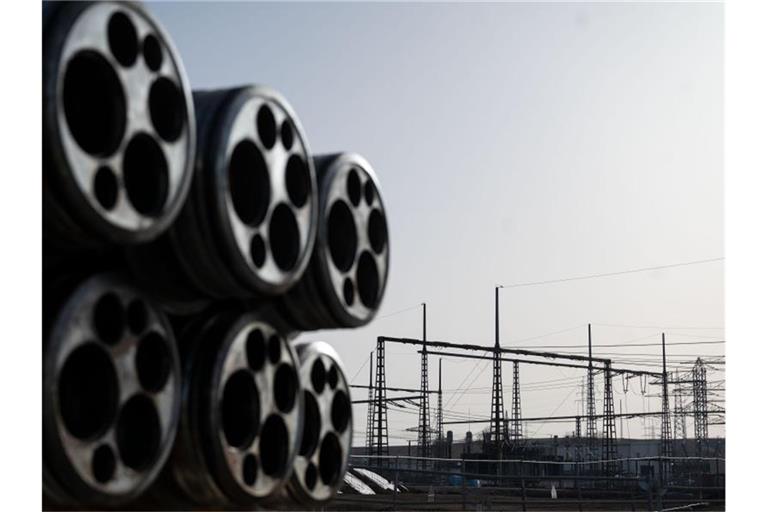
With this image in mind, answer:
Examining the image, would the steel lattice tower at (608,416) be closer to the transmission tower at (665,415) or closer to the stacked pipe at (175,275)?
the transmission tower at (665,415)

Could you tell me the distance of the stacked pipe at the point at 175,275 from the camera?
2.69 metres

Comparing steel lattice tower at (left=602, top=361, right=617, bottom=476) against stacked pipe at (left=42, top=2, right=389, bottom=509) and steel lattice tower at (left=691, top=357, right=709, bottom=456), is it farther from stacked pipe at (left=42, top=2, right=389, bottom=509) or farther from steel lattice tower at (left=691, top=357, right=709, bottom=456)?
stacked pipe at (left=42, top=2, right=389, bottom=509)

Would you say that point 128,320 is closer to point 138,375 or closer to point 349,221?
point 138,375

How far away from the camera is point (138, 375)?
3.03 meters

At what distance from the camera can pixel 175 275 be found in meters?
3.22

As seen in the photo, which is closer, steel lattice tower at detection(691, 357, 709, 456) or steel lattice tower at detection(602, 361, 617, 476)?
steel lattice tower at detection(602, 361, 617, 476)

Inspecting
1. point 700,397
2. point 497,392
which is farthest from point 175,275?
point 700,397

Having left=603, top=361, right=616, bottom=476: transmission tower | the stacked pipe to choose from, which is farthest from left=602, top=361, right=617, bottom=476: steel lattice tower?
the stacked pipe

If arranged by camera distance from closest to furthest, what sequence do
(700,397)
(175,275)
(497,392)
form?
(175,275)
(497,392)
(700,397)

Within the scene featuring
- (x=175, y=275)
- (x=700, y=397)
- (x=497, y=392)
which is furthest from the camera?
(x=700, y=397)

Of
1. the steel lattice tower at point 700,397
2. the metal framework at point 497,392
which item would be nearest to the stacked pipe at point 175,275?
A: the metal framework at point 497,392

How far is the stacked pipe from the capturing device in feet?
8.82

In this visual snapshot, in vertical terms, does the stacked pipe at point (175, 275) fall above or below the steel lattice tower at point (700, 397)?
above

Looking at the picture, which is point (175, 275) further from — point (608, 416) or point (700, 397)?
point (700, 397)
